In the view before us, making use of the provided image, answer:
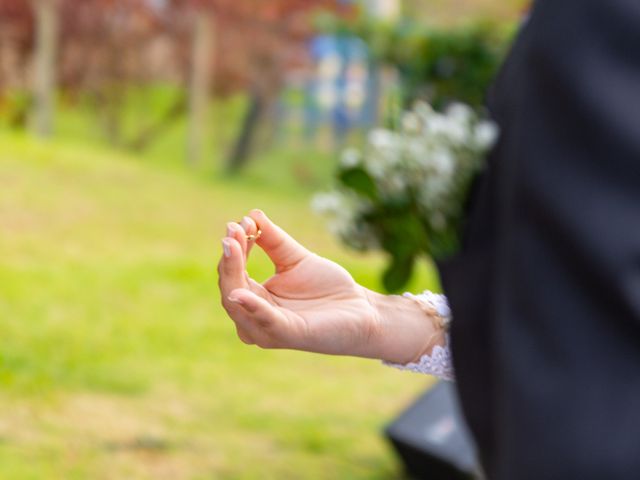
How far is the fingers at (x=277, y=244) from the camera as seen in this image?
136 cm

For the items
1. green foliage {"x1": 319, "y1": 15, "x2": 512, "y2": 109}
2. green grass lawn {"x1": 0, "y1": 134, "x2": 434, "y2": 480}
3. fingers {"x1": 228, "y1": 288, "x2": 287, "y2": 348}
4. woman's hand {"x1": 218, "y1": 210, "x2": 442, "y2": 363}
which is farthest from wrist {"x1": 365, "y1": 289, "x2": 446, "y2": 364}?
green foliage {"x1": 319, "y1": 15, "x2": 512, "y2": 109}

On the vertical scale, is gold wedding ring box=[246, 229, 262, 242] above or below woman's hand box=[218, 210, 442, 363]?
above

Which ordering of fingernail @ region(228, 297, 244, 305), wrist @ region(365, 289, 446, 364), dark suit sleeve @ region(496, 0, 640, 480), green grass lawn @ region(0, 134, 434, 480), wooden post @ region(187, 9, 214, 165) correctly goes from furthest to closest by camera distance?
wooden post @ region(187, 9, 214, 165)
green grass lawn @ region(0, 134, 434, 480)
wrist @ region(365, 289, 446, 364)
fingernail @ region(228, 297, 244, 305)
dark suit sleeve @ region(496, 0, 640, 480)

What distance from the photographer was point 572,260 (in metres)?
0.73

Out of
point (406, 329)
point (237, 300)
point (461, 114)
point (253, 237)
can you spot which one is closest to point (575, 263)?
point (237, 300)

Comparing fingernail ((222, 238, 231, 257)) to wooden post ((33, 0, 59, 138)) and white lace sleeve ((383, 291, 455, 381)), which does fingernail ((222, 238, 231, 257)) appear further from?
wooden post ((33, 0, 59, 138))

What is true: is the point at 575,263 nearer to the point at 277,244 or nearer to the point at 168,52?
the point at 277,244

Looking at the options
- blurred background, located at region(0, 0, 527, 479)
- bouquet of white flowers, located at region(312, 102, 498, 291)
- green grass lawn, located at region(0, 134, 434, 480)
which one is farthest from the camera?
blurred background, located at region(0, 0, 527, 479)

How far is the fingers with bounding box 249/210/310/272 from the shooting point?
1.36 m

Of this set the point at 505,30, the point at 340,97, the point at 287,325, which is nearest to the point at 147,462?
the point at 287,325

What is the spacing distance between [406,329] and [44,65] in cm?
901

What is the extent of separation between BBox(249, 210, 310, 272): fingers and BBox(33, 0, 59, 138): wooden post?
353 inches

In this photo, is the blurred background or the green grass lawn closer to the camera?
the green grass lawn

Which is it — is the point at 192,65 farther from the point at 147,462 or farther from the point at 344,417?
the point at 147,462
